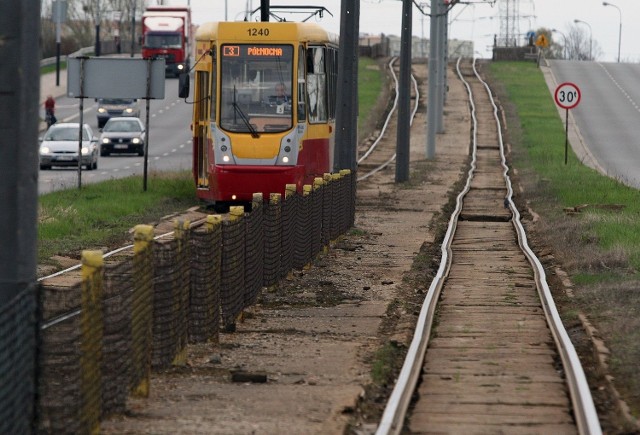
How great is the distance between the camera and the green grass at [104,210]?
75.6 feet

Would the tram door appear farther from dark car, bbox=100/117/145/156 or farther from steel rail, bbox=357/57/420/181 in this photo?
dark car, bbox=100/117/145/156

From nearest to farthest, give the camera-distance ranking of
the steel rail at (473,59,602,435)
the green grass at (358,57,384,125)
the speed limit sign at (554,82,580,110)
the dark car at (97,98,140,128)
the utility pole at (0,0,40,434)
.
A: the utility pole at (0,0,40,434)
the steel rail at (473,59,602,435)
the speed limit sign at (554,82,580,110)
the green grass at (358,57,384,125)
the dark car at (97,98,140,128)

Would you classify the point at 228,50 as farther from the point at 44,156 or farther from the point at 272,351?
the point at 44,156

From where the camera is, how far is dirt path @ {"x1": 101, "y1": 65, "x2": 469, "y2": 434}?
9.95 meters

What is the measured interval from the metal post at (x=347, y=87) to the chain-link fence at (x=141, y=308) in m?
11.7

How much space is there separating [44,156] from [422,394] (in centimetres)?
3737

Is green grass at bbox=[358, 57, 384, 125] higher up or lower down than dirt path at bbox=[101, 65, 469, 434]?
higher up

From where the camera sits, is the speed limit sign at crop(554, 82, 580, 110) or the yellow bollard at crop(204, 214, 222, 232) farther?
the speed limit sign at crop(554, 82, 580, 110)

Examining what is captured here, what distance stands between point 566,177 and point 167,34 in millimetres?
49445

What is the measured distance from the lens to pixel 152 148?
6069cm

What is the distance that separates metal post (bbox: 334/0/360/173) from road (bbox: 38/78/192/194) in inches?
252

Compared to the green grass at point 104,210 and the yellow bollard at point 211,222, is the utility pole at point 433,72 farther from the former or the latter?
the yellow bollard at point 211,222

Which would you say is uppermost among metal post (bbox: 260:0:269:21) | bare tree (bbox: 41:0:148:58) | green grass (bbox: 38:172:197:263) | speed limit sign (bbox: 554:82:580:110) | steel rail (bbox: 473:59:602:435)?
bare tree (bbox: 41:0:148:58)

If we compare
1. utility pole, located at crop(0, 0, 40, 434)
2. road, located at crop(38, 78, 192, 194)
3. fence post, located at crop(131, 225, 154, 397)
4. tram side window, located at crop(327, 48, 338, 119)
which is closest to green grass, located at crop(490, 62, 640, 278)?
tram side window, located at crop(327, 48, 338, 119)
